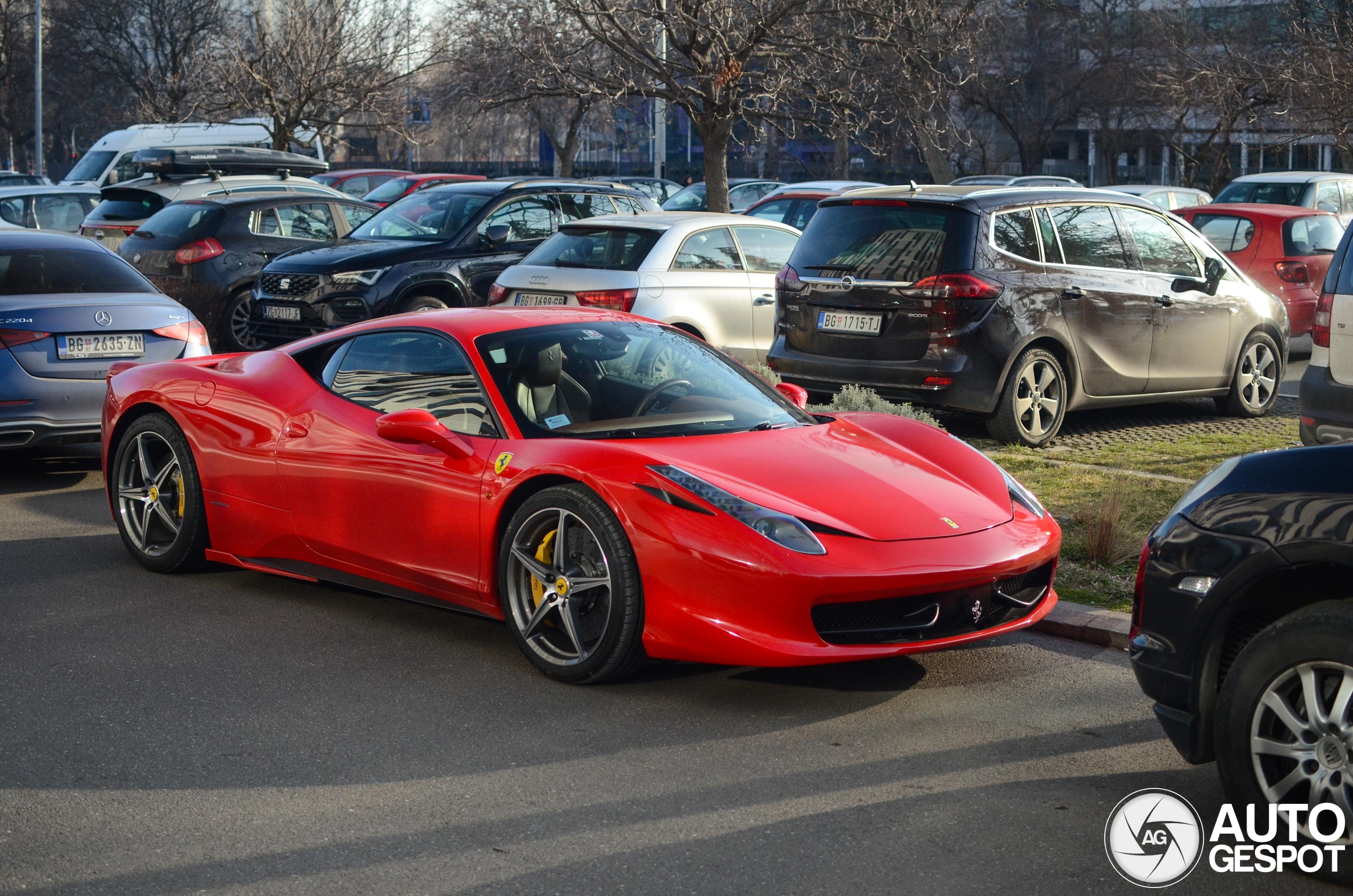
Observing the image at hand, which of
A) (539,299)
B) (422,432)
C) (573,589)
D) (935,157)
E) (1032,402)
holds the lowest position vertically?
(573,589)

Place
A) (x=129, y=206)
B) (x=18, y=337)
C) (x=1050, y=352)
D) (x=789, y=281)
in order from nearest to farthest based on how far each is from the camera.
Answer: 1. (x=18, y=337)
2. (x=1050, y=352)
3. (x=789, y=281)
4. (x=129, y=206)

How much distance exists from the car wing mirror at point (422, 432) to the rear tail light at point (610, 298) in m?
6.04

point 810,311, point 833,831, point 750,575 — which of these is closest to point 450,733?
point 750,575

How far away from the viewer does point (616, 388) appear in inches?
239

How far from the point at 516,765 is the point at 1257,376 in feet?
28.9

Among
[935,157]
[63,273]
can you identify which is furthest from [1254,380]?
[935,157]

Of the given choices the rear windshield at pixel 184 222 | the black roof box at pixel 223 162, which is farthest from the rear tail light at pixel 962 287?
the black roof box at pixel 223 162

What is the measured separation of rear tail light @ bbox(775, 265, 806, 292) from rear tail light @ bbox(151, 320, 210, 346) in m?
3.87

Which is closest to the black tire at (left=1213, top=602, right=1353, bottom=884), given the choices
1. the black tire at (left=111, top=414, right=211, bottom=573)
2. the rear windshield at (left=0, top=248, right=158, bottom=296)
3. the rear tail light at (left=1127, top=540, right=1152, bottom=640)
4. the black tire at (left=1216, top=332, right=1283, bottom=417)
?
the rear tail light at (left=1127, top=540, right=1152, bottom=640)

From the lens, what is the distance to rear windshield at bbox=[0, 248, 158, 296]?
9.66 m

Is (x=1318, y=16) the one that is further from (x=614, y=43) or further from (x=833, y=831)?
(x=833, y=831)

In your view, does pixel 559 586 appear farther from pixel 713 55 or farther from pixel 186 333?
pixel 713 55

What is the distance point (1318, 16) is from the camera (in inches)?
945

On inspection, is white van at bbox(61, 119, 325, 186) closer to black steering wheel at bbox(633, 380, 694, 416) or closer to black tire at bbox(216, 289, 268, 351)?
black tire at bbox(216, 289, 268, 351)
